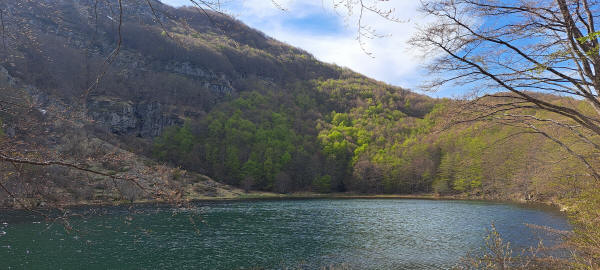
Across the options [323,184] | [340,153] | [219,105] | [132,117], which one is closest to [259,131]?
[340,153]

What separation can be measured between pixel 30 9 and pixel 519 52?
7.21m

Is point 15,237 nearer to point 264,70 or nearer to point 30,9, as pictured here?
point 30,9

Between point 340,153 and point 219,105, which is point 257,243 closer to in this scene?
point 340,153

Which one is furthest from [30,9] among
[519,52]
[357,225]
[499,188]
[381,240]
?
[499,188]

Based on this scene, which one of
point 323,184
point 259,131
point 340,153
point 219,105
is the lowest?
point 323,184

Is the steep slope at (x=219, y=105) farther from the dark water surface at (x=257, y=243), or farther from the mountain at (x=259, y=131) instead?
the dark water surface at (x=257, y=243)

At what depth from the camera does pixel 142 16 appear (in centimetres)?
434

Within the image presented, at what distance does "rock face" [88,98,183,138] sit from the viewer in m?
90.1

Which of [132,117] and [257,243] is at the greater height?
[132,117]

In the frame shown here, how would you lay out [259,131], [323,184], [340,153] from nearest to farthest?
[323,184] → [340,153] → [259,131]

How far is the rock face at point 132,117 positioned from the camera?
3548 inches

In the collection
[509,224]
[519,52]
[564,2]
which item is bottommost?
[509,224]

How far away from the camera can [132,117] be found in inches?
3765

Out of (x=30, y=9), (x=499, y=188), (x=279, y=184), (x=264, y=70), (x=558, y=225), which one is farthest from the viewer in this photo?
(x=264, y=70)
